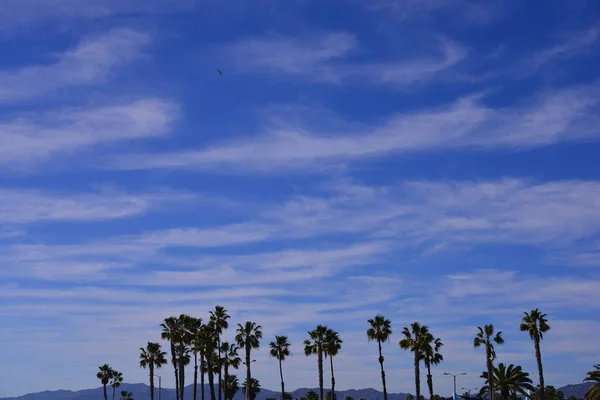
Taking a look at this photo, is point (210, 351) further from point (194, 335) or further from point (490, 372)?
point (490, 372)

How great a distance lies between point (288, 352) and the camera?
117 metres

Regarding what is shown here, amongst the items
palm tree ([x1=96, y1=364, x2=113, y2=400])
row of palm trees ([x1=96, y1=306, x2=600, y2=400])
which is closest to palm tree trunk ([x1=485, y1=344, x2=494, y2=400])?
row of palm trees ([x1=96, y1=306, x2=600, y2=400])

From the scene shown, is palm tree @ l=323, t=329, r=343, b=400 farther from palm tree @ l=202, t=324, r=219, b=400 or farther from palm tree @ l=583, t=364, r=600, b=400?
palm tree @ l=583, t=364, r=600, b=400

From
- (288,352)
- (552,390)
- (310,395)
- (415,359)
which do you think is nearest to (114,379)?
(310,395)

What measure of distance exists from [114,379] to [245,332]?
60480 millimetres

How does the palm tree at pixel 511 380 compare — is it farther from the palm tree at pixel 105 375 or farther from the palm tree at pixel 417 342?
the palm tree at pixel 105 375

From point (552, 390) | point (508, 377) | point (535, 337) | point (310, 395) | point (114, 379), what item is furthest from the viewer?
point (552, 390)

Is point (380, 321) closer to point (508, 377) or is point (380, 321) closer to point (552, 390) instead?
point (508, 377)

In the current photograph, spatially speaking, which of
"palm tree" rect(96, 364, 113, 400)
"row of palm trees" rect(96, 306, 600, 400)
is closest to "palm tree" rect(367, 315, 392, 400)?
"row of palm trees" rect(96, 306, 600, 400)

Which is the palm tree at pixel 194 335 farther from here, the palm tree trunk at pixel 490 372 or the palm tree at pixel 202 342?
the palm tree trunk at pixel 490 372

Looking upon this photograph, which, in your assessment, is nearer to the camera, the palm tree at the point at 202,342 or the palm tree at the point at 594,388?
the palm tree at the point at 594,388

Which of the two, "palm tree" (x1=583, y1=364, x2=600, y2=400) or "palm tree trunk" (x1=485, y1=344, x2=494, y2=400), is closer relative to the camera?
"palm tree" (x1=583, y1=364, x2=600, y2=400)

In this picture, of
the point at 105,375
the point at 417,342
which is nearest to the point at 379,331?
the point at 417,342

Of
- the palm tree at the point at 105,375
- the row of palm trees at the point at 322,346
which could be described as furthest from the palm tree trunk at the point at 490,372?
the palm tree at the point at 105,375
